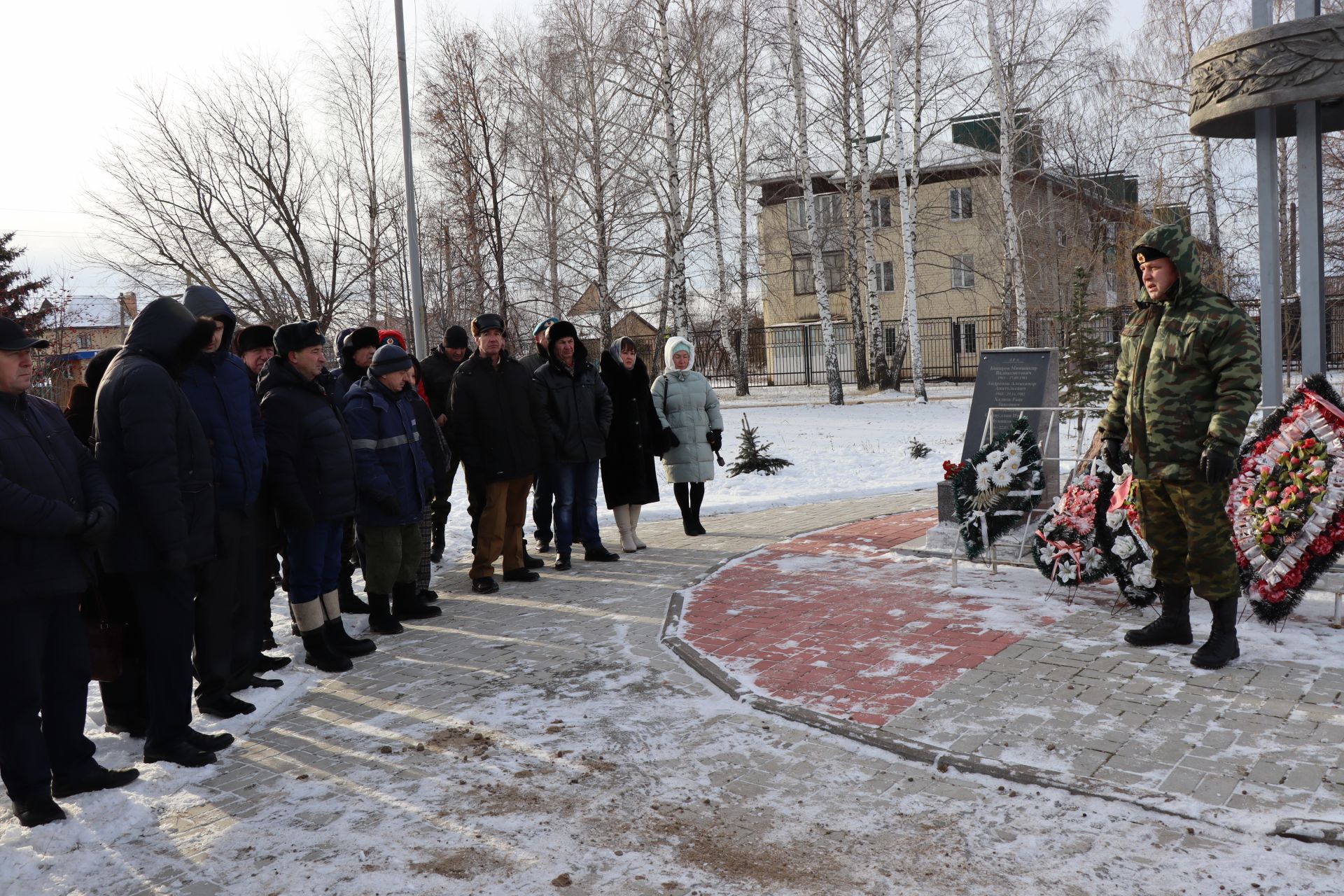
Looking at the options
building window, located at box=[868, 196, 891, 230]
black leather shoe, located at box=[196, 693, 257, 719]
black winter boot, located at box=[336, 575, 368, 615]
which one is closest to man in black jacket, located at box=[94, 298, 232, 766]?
black leather shoe, located at box=[196, 693, 257, 719]

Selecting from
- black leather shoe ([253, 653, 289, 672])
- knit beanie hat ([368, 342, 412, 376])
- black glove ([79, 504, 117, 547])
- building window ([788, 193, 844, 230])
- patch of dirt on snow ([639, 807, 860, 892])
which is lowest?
patch of dirt on snow ([639, 807, 860, 892])

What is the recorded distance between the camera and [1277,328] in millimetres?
7395

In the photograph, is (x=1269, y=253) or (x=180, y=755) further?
(x=1269, y=253)

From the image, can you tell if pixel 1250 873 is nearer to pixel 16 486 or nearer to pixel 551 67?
pixel 16 486

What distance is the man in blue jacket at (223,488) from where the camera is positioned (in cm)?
516

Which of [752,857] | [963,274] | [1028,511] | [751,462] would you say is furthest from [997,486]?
[963,274]

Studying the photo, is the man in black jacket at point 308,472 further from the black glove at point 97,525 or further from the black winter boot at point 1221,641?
the black winter boot at point 1221,641

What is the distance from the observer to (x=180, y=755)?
4570 millimetres

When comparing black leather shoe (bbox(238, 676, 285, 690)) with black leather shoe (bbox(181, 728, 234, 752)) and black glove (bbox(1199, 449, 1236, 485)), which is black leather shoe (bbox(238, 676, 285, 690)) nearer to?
black leather shoe (bbox(181, 728, 234, 752))

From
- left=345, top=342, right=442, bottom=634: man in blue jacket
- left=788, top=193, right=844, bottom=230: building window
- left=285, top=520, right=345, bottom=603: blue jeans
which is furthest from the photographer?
left=788, top=193, right=844, bottom=230: building window

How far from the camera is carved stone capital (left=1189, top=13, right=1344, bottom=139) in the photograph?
21.7 feet

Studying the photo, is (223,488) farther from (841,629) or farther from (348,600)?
(841,629)

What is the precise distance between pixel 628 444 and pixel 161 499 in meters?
5.19

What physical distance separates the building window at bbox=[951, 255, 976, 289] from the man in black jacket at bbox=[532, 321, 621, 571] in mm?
29575
